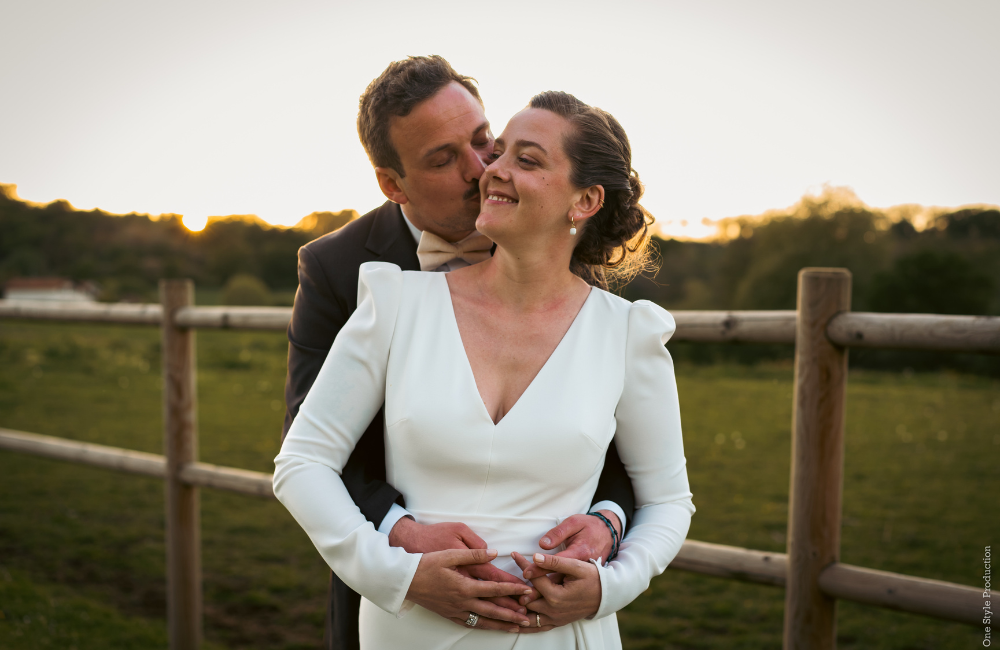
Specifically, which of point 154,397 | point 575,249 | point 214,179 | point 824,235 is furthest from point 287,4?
point 824,235

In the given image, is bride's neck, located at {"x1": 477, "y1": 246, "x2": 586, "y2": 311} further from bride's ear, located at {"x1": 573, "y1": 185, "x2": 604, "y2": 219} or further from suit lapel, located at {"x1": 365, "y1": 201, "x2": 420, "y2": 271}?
suit lapel, located at {"x1": 365, "y1": 201, "x2": 420, "y2": 271}

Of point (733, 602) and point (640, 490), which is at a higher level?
point (640, 490)

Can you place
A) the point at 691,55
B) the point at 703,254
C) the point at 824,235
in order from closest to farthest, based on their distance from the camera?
the point at 691,55, the point at 703,254, the point at 824,235

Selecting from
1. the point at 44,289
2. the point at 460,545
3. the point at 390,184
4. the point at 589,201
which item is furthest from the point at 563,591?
the point at 44,289

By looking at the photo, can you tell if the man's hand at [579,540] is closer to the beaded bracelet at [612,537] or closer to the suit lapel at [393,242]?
the beaded bracelet at [612,537]

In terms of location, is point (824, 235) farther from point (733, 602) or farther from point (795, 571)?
point (795, 571)

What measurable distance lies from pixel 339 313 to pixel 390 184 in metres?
0.43

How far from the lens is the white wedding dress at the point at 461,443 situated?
4.65ft

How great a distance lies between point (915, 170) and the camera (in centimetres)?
2608

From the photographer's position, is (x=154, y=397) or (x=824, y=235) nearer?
(x=154, y=397)

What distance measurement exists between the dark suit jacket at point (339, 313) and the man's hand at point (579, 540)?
0.20 m

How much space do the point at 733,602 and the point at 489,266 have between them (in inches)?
186

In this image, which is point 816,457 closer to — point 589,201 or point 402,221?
point 589,201

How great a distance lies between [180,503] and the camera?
360 centimetres
